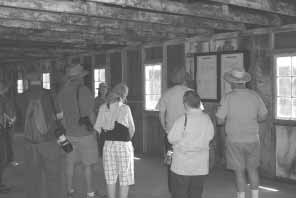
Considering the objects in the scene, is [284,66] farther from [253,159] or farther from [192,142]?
[192,142]

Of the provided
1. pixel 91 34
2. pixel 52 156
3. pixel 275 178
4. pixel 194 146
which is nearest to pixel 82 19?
pixel 91 34

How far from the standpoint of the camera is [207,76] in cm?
753

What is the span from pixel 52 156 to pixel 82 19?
236 cm

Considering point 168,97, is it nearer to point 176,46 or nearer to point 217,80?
point 217,80

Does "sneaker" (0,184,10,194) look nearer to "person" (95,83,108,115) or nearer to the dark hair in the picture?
"person" (95,83,108,115)

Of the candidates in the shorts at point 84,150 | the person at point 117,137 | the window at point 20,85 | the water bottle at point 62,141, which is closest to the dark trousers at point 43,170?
the water bottle at point 62,141

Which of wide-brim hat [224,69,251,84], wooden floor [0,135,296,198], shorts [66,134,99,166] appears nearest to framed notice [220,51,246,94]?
wooden floor [0,135,296,198]

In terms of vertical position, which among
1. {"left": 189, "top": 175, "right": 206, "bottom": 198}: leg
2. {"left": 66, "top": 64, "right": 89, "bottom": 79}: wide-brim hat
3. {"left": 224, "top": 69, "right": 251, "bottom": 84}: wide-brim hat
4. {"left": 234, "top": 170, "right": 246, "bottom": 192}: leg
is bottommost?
{"left": 234, "top": 170, "right": 246, "bottom": 192}: leg

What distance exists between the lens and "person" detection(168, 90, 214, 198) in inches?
143

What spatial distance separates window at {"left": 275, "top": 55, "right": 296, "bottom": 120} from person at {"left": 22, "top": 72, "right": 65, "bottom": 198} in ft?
11.4

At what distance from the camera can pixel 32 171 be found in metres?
4.61

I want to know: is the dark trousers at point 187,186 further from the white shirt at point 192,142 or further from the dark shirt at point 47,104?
the dark shirt at point 47,104

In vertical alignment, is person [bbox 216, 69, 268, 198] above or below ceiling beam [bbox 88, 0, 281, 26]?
below

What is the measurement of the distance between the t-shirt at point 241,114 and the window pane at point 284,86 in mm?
1841
